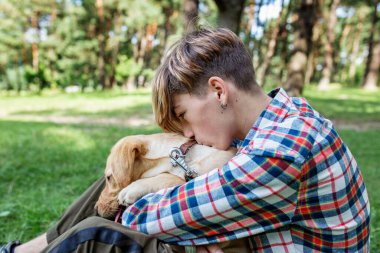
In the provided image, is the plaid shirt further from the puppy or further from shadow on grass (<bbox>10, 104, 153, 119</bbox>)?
shadow on grass (<bbox>10, 104, 153, 119</bbox>)

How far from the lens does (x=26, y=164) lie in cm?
533

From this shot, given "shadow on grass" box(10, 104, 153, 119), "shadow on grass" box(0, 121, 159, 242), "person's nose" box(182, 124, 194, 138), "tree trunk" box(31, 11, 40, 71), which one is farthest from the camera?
"tree trunk" box(31, 11, 40, 71)

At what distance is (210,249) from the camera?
1.71 meters

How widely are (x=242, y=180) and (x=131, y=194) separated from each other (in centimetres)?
62

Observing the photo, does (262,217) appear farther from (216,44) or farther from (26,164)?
(26,164)

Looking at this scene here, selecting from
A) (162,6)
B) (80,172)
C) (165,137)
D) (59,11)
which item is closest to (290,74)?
(80,172)

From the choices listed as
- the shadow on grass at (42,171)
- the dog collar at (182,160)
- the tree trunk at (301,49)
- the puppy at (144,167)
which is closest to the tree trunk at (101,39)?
the tree trunk at (301,49)

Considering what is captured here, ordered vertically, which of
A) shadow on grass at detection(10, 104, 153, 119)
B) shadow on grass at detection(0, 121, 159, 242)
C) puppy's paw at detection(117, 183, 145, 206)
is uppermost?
puppy's paw at detection(117, 183, 145, 206)

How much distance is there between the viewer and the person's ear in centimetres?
177

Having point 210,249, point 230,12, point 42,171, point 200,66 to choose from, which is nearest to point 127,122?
point 230,12

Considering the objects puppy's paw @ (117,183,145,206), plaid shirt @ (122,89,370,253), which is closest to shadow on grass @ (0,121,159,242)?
puppy's paw @ (117,183,145,206)

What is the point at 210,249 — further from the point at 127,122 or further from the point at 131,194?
the point at 127,122

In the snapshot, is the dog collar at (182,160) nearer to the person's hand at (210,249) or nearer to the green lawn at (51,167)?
the person's hand at (210,249)

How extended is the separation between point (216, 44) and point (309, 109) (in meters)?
0.52
